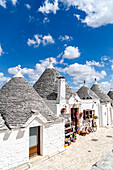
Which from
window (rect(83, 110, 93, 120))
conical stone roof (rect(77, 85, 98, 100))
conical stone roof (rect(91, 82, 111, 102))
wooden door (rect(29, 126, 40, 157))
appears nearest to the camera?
wooden door (rect(29, 126, 40, 157))

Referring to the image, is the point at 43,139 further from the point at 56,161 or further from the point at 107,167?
the point at 107,167

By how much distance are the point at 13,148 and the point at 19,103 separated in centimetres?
286

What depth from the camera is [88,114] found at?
607 inches

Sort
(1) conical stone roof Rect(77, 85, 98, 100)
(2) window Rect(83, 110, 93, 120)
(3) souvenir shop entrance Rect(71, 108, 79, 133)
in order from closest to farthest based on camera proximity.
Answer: (3) souvenir shop entrance Rect(71, 108, 79, 133), (2) window Rect(83, 110, 93, 120), (1) conical stone roof Rect(77, 85, 98, 100)

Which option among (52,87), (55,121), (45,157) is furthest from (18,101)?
(52,87)

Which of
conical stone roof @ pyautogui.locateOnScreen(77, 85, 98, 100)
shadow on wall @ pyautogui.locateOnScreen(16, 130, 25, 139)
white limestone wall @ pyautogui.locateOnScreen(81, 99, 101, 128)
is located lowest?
shadow on wall @ pyautogui.locateOnScreen(16, 130, 25, 139)

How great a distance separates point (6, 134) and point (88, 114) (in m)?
11.2

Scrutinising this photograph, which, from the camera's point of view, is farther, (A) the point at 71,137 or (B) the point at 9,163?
(A) the point at 71,137

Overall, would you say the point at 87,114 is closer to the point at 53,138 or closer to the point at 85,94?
the point at 85,94

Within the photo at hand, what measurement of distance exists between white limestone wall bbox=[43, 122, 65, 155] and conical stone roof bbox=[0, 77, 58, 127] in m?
0.73

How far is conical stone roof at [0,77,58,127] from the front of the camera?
764 centimetres

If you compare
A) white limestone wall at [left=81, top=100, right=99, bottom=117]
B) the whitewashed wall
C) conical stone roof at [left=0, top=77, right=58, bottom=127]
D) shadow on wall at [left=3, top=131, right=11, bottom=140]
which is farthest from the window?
shadow on wall at [left=3, top=131, right=11, bottom=140]

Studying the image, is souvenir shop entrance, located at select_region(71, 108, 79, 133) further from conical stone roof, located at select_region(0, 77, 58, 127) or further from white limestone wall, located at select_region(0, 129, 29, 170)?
white limestone wall, located at select_region(0, 129, 29, 170)

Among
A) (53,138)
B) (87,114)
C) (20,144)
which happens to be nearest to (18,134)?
(20,144)
